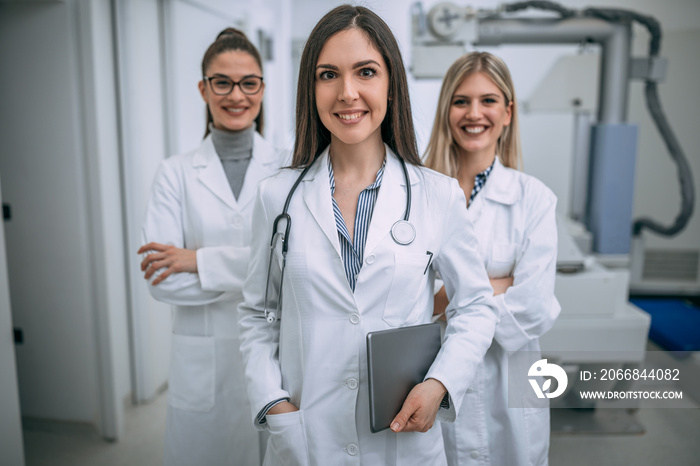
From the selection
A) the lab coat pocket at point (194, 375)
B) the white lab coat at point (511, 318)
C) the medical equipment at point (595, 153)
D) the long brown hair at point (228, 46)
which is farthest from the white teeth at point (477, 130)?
the lab coat pocket at point (194, 375)

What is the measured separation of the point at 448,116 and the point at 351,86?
58 centimetres

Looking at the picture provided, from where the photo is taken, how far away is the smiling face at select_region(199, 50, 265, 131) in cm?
145

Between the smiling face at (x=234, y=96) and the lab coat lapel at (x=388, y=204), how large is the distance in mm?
616

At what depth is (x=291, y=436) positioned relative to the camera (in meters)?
0.92

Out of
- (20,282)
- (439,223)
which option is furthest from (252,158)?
(20,282)

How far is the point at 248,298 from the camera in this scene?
1.04 meters

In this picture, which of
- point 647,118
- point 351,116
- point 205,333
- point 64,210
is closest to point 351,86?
point 351,116

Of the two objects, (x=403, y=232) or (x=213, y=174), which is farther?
(x=213, y=174)

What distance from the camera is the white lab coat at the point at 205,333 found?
4.67ft

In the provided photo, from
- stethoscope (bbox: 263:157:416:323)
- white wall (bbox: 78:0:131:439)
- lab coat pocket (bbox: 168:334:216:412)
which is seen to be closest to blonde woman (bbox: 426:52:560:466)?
stethoscope (bbox: 263:157:416:323)

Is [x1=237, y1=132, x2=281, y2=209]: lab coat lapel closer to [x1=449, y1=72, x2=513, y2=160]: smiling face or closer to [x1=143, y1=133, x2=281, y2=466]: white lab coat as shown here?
[x1=143, y1=133, x2=281, y2=466]: white lab coat

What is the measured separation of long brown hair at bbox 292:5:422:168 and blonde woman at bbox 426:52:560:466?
1.27ft

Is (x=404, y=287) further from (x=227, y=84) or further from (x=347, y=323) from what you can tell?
(x=227, y=84)

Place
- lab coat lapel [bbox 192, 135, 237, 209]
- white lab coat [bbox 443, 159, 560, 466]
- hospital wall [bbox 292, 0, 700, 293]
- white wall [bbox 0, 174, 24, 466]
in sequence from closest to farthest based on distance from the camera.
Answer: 1. white lab coat [bbox 443, 159, 560, 466]
2. lab coat lapel [bbox 192, 135, 237, 209]
3. white wall [bbox 0, 174, 24, 466]
4. hospital wall [bbox 292, 0, 700, 293]
